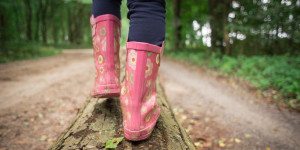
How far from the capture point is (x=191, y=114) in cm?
296

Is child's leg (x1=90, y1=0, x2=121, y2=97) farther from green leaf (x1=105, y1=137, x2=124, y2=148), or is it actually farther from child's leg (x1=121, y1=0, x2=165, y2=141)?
green leaf (x1=105, y1=137, x2=124, y2=148)

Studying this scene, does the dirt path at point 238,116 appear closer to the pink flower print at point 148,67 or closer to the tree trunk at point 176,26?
the pink flower print at point 148,67

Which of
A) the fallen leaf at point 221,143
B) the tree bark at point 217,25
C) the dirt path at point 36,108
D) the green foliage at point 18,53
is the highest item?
the tree bark at point 217,25

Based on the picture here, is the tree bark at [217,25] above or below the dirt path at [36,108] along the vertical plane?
above

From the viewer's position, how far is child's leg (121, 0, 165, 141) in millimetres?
917

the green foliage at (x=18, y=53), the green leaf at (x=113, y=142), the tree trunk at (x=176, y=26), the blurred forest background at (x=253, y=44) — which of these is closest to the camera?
the green leaf at (x=113, y=142)

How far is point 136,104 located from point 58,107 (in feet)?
8.51

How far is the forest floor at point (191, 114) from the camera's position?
204 cm

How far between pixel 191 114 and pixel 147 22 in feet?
7.90

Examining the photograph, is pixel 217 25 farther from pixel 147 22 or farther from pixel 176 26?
pixel 147 22

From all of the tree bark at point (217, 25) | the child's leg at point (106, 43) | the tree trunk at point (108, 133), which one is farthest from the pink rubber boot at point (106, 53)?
the tree bark at point (217, 25)

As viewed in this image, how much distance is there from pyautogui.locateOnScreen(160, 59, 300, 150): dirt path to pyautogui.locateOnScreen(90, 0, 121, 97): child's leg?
5.51ft

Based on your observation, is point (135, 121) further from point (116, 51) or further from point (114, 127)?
point (116, 51)

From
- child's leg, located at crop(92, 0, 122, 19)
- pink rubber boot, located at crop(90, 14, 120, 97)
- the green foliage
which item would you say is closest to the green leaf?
pink rubber boot, located at crop(90, 14, 120, 97)
